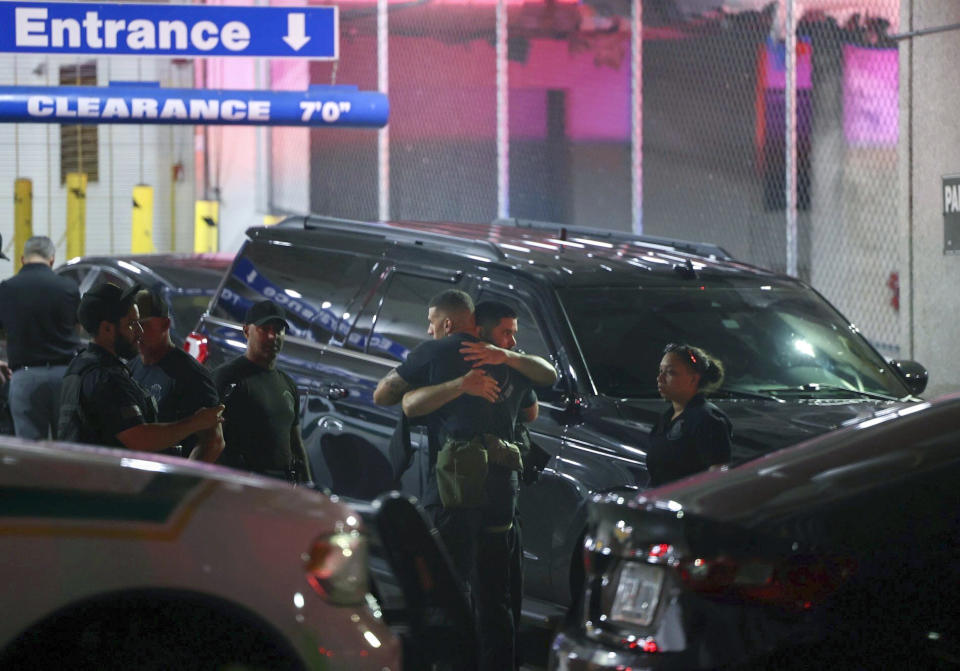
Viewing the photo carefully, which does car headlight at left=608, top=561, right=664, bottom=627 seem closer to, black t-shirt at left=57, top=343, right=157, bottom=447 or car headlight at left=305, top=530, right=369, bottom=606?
car headlight at left=305, top=530, right=369, bottom=606

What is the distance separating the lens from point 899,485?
4.19 meters

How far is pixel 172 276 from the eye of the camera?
11.6 m

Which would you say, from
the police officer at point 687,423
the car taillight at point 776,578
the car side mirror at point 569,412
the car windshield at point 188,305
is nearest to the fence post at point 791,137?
the car windshield at point 188,305

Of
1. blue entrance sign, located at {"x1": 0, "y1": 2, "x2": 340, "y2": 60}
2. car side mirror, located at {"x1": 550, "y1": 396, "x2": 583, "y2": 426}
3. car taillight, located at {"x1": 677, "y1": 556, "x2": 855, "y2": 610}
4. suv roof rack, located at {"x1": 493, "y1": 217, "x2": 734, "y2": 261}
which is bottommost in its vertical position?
car taillight, located at {"x1": 677, "y1": 556, "x2": 855, "y2": 610}

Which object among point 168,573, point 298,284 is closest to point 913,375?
point 298,284

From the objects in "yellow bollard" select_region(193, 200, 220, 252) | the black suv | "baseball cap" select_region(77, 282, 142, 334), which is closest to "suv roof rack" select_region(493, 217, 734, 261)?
the black suv

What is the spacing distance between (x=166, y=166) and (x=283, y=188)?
5.53 metres

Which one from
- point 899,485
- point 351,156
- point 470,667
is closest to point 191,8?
point 351,156

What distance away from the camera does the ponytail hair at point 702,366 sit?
263 inches

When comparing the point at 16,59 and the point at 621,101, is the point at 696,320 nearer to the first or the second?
the point at 621,101

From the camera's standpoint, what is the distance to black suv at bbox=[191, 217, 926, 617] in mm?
6930

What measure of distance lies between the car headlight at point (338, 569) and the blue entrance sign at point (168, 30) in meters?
9.01

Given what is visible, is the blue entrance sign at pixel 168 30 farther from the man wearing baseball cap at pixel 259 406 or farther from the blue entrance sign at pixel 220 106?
the man wearing baseball cap at pixel 259 406

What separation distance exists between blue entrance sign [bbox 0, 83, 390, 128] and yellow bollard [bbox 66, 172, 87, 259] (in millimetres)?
7514
